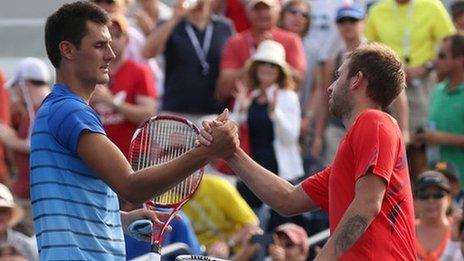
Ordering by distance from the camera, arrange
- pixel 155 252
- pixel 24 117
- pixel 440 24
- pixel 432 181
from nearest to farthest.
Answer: pixel 155 252 < pixel 432 181 < pixel 24 117 < pixel 440 24

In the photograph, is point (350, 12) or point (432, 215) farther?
point (350, 12)

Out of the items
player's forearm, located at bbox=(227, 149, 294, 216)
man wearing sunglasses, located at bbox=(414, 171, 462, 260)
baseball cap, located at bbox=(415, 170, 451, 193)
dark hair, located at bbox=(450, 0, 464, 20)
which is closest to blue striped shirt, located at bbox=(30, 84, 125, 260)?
player's forearm, located at bbox=(227, 149, 294, 216)

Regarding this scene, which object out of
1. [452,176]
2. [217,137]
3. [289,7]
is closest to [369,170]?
[217,137]

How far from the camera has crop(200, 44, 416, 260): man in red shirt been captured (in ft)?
20.9

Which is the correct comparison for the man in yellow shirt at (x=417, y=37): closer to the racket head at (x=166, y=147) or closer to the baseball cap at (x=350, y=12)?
the baseball cap at (x=350, y=12)

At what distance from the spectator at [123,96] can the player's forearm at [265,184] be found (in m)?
4.89

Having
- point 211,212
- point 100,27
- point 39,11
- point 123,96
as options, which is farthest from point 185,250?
point 39,11

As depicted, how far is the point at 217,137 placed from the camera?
6.55 metres

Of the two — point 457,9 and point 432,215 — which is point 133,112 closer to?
point 432,215

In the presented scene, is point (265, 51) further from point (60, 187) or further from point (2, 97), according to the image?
point (60, 187)

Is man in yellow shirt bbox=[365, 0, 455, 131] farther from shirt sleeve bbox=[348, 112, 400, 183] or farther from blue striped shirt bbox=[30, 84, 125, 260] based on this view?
blue striped shirt bbox=[30, 84, 125, 260]

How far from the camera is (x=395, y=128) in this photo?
21.5 feet

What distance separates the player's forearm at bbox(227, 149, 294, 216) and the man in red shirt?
14.5 inches

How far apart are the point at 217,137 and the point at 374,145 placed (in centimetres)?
65
